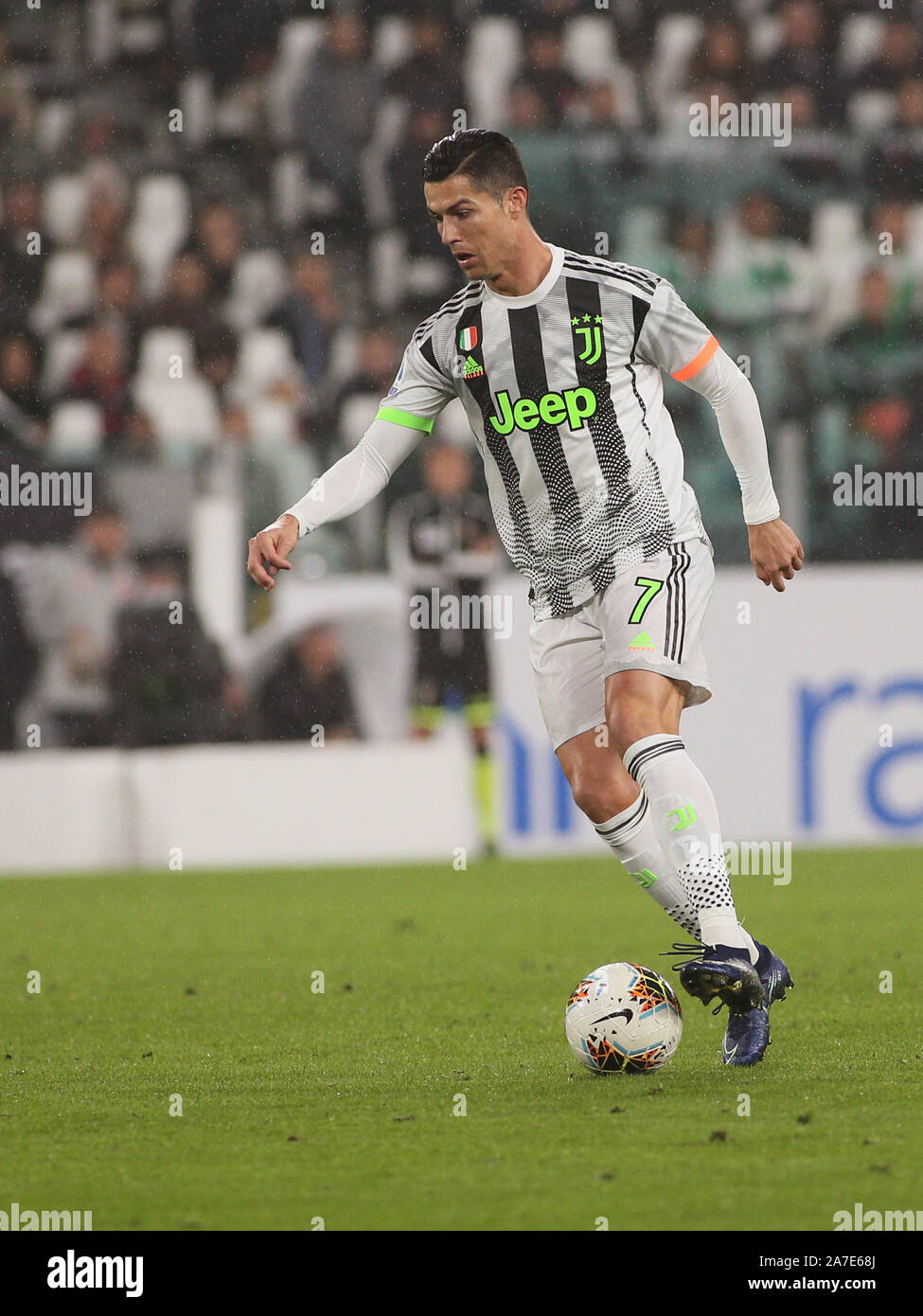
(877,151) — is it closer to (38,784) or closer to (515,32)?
(515,32)

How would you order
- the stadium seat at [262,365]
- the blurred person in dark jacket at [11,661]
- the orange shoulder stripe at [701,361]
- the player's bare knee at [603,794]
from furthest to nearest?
the stadium seat at [262,365]
the blurred person in dark jacket at [11,661]
the player's bare knee at [603,794]
the orange shoulder stripe at [701,361]

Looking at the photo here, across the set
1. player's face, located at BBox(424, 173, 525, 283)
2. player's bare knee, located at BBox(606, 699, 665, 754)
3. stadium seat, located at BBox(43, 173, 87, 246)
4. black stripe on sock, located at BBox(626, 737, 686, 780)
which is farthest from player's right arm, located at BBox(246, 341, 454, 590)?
A: stadium seat, located at BBox(43, 173, 87, 246)

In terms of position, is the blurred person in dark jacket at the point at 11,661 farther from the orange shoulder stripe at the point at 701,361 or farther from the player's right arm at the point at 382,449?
the orange shoulder stripe at the point at 701,361

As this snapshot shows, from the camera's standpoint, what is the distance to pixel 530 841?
10.4m

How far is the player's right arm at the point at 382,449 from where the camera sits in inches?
194

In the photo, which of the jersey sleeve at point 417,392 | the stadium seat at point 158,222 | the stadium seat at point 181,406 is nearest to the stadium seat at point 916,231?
the stadium seat at point 181,406

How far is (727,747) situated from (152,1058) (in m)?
5.80

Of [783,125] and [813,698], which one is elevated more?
[783,125]

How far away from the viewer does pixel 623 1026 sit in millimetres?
4496

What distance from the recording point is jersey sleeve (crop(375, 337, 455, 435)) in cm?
503

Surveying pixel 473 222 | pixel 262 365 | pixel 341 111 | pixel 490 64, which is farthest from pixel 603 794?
pixel 490 64

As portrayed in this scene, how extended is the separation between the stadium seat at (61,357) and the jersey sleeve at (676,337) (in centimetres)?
802

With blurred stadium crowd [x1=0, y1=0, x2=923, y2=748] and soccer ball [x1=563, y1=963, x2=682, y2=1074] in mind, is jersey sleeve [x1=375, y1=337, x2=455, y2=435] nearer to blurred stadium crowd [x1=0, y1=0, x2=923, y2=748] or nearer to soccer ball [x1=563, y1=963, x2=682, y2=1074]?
soccer ball [x1=563, y1=963, x2=682, y2=1074]
